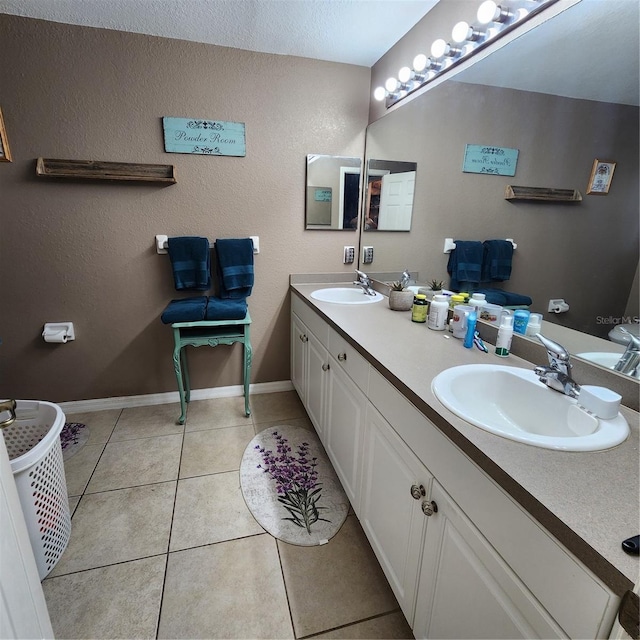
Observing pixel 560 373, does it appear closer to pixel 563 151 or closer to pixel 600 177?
pixel 600 177

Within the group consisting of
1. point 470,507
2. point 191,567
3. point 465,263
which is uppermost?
point 465,263

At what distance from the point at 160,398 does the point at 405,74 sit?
250 centimetres

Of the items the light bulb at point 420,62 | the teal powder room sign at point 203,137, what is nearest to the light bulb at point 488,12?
the light bulb at point 420,62

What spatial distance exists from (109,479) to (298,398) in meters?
1.24

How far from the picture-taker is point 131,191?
81.9 inches

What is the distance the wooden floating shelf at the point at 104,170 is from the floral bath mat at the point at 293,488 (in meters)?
1.66

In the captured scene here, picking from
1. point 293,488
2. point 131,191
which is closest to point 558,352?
point 293,488

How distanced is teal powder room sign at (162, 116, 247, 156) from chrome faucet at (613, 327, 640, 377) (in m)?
2.10

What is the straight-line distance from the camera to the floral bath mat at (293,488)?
59.0 inches

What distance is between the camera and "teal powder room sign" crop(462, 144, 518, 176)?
4.22 ft

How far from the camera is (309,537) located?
1454 mm

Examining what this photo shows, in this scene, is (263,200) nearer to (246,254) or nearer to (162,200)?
(246,254)

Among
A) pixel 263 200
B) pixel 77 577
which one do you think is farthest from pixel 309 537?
pixel 263 200

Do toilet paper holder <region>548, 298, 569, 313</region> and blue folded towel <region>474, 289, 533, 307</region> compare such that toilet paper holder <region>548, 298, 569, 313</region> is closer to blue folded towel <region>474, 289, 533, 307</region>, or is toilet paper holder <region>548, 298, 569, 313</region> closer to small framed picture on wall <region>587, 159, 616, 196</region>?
blue folded towel <region>474, 289, 533, 307</region>
